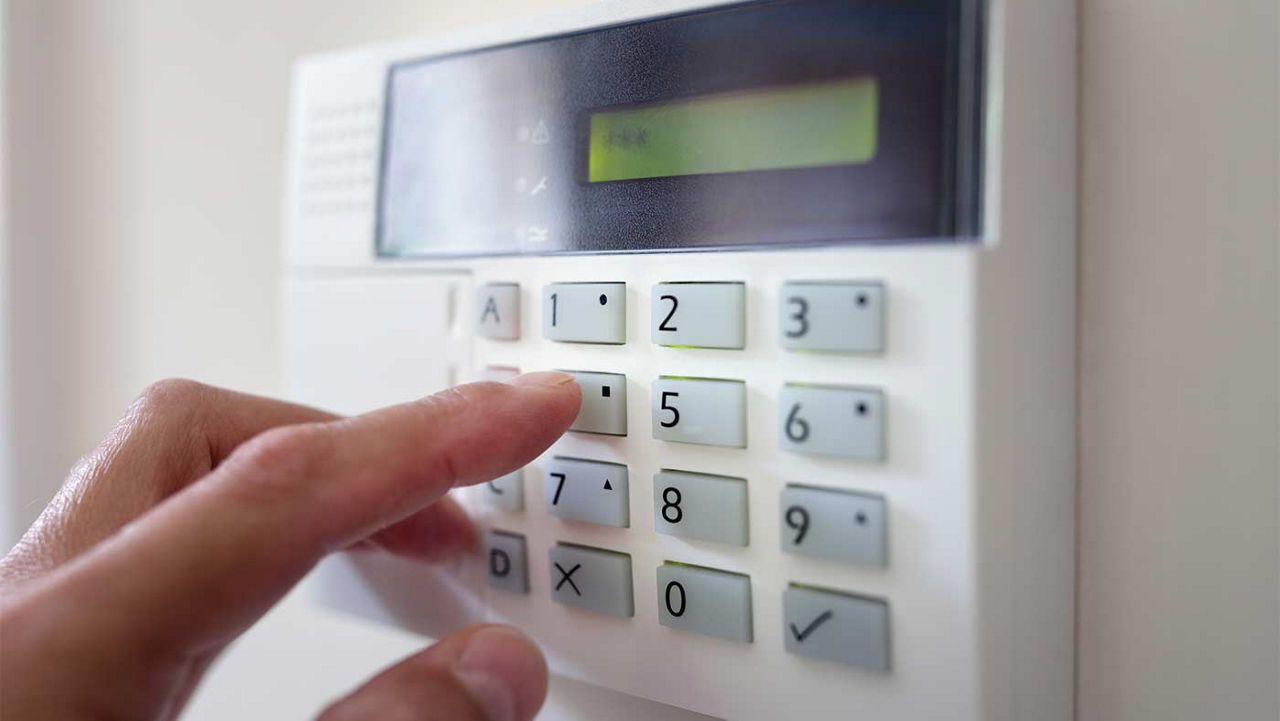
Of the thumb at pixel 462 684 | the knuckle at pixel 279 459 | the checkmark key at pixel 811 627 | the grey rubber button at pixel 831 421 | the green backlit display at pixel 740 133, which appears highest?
the green backlit display at pixel 740 133

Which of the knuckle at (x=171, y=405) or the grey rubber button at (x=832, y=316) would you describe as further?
the knuckle at (x=171, y=405)

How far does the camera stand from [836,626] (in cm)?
27

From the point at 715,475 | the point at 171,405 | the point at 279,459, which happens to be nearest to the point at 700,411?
the point at 715,475

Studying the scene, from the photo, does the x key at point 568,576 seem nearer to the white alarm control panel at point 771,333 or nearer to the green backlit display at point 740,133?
the white alarm control panel at point 771,333

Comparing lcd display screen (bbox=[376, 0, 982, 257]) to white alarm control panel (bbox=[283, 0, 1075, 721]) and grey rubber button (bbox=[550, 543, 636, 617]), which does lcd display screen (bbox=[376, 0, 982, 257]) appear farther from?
grey rubber button (bbox=[550, 543, 636, 617])

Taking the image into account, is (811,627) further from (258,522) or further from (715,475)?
(258,522)

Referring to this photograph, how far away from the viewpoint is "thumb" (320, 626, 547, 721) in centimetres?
26

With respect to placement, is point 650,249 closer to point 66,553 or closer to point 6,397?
point 66,553

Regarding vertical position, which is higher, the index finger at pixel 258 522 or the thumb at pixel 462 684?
the index finger at pixel 258 522

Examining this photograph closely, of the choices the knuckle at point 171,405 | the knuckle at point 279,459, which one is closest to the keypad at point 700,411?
the knuckle at point 279,459

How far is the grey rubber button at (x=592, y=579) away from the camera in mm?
312

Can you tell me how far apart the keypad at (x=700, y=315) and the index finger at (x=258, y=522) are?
0.22 ft

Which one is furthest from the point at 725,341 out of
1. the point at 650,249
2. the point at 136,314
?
the point at 136,314

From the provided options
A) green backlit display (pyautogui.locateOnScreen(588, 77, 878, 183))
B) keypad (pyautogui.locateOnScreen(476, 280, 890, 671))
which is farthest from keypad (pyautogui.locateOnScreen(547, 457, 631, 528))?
green backlit display (pyautogui.locateOnScreen(588, 77, 878, 183))
